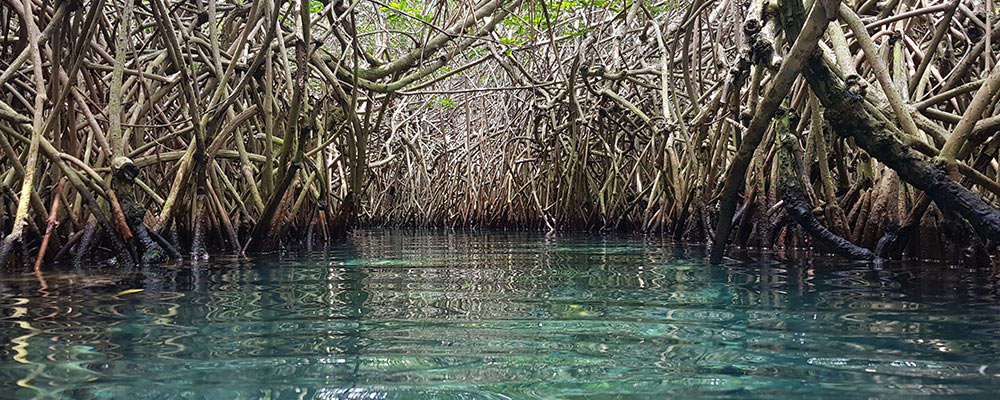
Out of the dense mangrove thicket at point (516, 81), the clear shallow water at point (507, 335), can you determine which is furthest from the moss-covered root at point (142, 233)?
the clear shallow water at point (507, 335)

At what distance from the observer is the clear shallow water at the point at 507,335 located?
1.36 m

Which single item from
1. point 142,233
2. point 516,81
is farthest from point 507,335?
point 516,81

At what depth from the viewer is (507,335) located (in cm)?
181

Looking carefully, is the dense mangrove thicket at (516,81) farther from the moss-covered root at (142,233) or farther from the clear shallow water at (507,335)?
the clear shallow water at (507,335)

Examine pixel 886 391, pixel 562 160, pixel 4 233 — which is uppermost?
pixel 562 160

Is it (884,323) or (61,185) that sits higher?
(61,185)

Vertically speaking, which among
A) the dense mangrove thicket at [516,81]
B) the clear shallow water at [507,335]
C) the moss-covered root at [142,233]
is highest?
the dense mangrove thicket at [516,81]

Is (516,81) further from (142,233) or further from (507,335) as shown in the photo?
(507,335)

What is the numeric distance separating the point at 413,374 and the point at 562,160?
8081 millimetres

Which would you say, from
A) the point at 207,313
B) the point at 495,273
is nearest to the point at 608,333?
the point at 207,313

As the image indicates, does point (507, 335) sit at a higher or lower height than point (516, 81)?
lower

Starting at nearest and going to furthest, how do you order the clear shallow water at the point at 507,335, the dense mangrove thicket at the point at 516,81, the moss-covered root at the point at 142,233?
the clear shallow water at the point at 507,335
the dense mangrove thicket at the point at 516,81
the moss-covered root at the point at 142,233

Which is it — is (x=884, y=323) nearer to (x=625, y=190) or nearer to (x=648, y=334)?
(x=648, y=334)

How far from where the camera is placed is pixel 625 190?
337 inches
